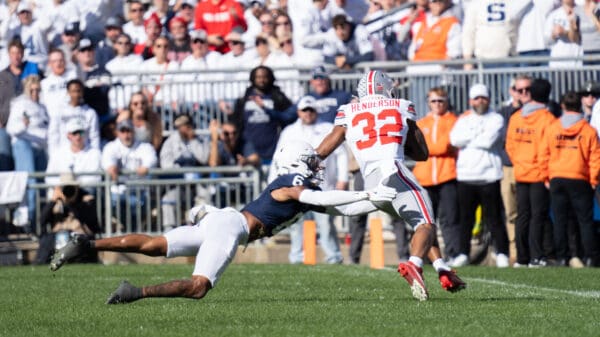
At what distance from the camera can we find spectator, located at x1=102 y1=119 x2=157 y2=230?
18391 millimetres

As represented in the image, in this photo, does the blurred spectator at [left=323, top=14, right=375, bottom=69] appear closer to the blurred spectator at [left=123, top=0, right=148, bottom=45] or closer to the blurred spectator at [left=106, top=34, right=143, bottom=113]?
the blurred spectator at [left=106, top=34, right=143, bottom=113]

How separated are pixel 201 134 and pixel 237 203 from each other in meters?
1.58

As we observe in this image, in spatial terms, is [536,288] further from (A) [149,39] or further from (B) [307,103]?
(A) [149,39]

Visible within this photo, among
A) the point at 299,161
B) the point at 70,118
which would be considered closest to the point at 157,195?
the point at 70,118

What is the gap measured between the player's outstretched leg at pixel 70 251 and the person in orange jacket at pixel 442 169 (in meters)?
7.13

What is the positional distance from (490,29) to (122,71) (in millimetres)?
5284

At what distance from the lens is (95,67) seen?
19969 mm

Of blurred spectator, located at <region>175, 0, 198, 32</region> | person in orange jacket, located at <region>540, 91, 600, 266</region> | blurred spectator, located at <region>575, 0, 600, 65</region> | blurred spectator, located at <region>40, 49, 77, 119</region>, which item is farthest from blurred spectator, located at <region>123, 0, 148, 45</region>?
person in orange jacket, located at <region>540, 91, 600, 266</region>

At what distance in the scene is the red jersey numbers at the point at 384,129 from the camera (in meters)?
11.1

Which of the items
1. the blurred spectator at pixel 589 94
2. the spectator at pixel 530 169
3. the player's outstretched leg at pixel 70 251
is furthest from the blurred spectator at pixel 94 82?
the player's outstretched leg at pixel 70 251

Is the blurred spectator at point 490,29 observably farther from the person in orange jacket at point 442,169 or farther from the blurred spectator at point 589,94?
the person in orange jacket at point 442,169

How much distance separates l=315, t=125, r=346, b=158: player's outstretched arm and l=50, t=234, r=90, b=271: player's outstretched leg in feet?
7.06

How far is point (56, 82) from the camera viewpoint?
19500 mm

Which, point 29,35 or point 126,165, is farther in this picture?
point 29,35
